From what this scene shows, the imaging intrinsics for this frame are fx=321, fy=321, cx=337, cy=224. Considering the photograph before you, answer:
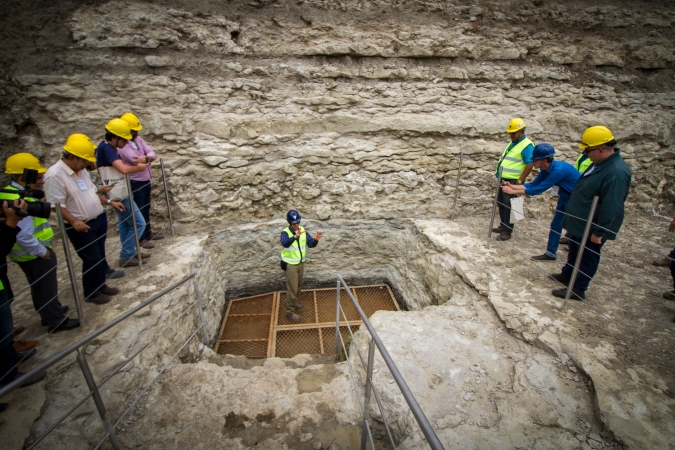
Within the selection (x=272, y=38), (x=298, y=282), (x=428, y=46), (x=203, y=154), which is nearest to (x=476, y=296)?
(x=298, y=282)

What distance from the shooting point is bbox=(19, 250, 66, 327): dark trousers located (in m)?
2.91

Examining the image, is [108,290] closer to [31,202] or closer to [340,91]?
[31,202]

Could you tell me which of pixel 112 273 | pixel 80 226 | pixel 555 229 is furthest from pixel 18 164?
pixel 555 229

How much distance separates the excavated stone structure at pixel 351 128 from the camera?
11.3ft

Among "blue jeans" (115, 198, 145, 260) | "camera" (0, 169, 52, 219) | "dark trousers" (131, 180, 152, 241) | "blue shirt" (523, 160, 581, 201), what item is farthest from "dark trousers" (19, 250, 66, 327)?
"blue shirt" (523, 160, 581, 201)

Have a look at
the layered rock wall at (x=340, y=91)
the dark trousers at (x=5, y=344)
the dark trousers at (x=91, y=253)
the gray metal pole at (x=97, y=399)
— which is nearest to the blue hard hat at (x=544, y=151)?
the layered rock wall at (x=340, y=91)

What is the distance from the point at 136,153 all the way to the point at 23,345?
2.55 metres

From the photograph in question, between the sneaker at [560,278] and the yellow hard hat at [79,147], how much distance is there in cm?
515

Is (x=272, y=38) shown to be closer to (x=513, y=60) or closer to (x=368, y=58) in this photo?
(x=368, y=58)

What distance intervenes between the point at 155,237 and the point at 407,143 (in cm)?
462

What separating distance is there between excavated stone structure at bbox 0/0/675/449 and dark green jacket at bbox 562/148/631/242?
2.97 ft

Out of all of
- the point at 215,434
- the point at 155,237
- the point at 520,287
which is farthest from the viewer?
the point at 155,237

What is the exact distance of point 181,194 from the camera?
545 cm

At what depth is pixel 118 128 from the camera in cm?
387
